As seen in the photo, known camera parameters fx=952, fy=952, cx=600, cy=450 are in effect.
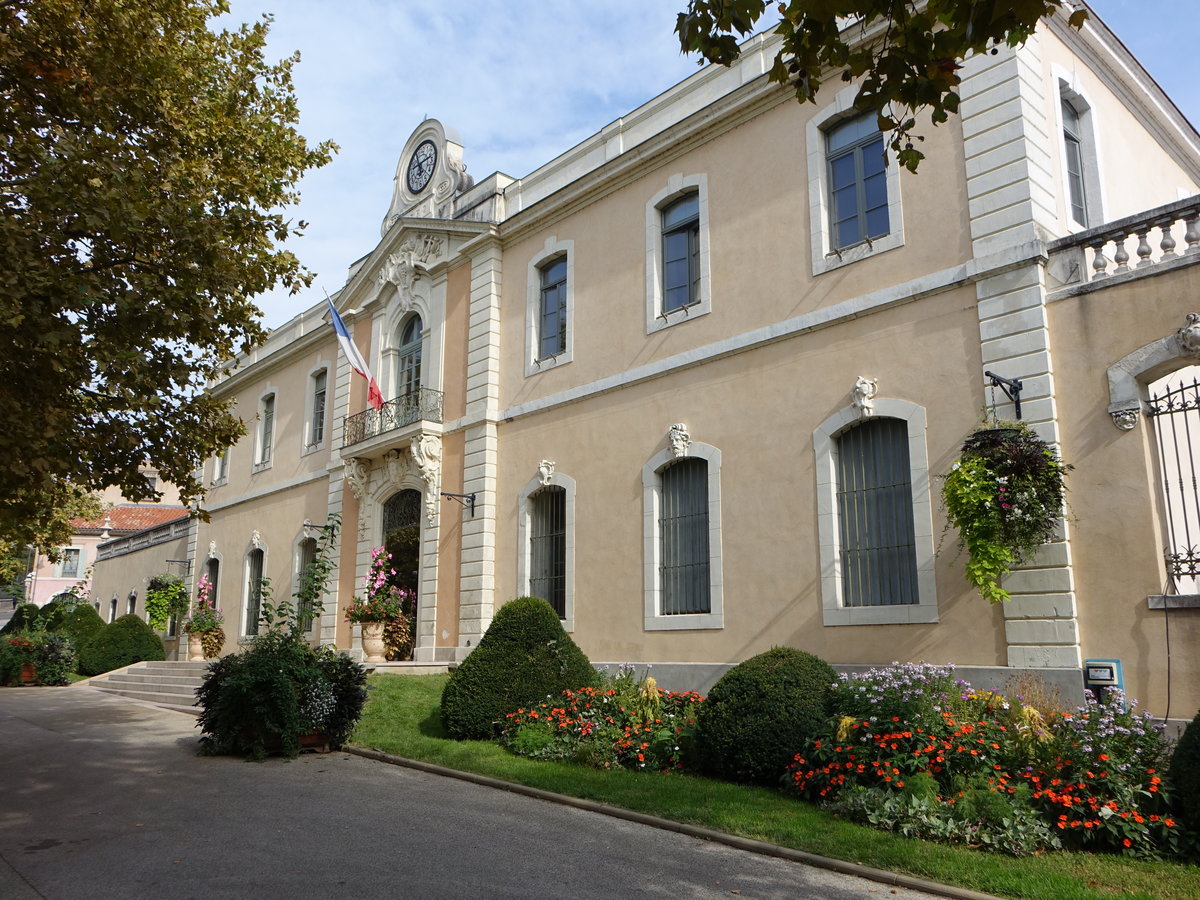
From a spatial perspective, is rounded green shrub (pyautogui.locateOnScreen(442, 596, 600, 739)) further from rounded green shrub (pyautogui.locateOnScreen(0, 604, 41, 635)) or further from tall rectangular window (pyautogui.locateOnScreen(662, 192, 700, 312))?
rounded green shrub (pyautogui.locateOnScreen(0, 604, 41, 635))

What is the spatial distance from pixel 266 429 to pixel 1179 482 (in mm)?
21594

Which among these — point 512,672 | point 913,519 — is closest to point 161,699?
point 512,672

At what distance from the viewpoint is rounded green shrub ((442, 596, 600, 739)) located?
10938 millimetres

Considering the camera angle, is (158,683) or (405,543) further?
(158,683)

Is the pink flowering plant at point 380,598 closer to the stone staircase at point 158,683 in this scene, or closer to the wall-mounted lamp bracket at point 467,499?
the wall-mounted lamp bracket at point 467,499

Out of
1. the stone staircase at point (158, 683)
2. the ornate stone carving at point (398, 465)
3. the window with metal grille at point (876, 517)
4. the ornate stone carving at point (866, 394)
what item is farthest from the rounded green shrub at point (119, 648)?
the ornate stone carving at point (866, 394)

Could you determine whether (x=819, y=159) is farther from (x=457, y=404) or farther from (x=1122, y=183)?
(x=457, y=404)

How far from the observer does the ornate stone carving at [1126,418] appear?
857 centimetres

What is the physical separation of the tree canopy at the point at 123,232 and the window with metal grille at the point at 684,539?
18.4 ft

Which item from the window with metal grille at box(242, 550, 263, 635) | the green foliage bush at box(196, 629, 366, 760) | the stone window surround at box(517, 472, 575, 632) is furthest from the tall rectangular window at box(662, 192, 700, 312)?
the window with metal grille at box(242, 550, 263, 635)

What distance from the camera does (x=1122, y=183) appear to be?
12.3 metres

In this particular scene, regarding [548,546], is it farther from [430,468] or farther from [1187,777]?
[1187,777]

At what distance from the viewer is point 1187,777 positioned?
6129mm

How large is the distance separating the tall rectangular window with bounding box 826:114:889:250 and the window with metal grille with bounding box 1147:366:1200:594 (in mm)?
3569
